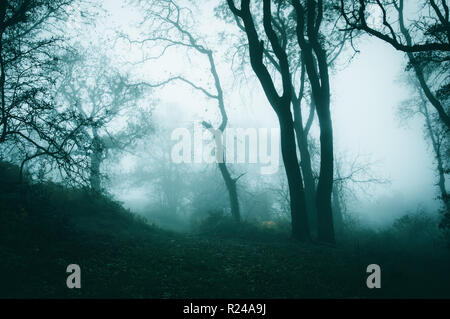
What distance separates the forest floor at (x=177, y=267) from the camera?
5395mm

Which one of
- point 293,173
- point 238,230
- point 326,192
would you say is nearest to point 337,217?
point 326,192

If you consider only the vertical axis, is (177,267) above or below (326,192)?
below

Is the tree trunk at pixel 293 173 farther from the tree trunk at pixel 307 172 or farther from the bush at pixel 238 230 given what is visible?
the tree trunk at pixel 307 172

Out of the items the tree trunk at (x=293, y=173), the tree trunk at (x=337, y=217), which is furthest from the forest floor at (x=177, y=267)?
the tree trunk at (x=337, y=217)

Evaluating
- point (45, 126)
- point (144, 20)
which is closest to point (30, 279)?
point (45, 126)

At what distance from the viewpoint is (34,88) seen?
6.95 meters

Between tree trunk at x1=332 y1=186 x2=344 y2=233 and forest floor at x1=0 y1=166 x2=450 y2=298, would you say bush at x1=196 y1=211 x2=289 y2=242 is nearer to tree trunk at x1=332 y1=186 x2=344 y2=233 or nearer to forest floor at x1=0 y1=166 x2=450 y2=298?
forest floor at x1=0 y1=166 x2=450 y2=298

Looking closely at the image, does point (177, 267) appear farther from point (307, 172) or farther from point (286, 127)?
point (307, 172)

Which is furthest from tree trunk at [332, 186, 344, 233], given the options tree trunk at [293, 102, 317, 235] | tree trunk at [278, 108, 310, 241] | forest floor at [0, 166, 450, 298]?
forest floor at [0, 166, 450, 298]

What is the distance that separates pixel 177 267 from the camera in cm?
682

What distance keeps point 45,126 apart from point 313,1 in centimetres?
1087

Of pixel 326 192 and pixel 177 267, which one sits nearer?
pixel 177 267
